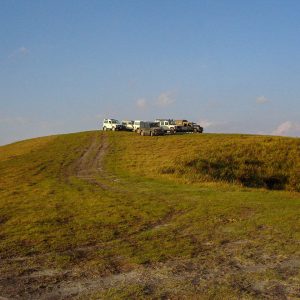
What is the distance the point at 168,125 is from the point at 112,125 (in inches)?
392

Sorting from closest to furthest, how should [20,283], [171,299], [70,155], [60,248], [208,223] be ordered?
[171,299] < [20,283] < [60,248] < [208,223] < [70,155]

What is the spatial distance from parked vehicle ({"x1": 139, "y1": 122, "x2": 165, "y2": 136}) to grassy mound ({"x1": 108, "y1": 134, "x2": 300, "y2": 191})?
1313 centimetres

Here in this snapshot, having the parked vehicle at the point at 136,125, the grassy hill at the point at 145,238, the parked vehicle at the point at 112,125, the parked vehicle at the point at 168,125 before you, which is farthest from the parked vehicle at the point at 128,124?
the grassy hill at the point at 145,238

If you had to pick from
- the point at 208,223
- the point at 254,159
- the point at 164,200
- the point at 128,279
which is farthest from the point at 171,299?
the point at 254,159

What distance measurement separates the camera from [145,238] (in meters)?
12.7

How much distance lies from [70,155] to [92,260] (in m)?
36.6

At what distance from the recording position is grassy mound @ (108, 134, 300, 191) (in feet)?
107

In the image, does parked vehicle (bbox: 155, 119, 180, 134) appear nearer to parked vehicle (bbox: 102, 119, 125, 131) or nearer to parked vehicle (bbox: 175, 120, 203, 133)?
parked vehicle (bbox: 175, 120, 203, 133)

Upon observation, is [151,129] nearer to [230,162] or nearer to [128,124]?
[128,124]

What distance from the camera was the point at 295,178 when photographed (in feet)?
116

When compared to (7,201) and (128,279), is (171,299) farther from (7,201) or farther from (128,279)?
(7,201)

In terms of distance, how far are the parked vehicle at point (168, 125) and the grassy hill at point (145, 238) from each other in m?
35.5

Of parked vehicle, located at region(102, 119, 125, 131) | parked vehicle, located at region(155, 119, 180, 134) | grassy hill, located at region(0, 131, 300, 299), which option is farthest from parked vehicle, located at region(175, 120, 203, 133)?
grassy hill, located at region(0, 131, 300, 299)

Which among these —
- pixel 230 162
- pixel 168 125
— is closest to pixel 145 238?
pixel 230 162
